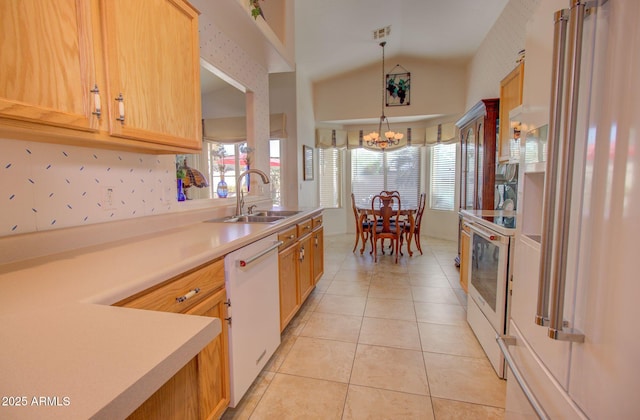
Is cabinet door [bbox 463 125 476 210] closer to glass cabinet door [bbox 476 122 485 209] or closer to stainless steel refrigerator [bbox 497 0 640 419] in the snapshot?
glass cabinet door [bbox 476 122 485 209]

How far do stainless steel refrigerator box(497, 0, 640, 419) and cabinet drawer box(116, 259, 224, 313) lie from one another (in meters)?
1.08

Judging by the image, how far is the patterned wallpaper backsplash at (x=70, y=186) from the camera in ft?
3.47

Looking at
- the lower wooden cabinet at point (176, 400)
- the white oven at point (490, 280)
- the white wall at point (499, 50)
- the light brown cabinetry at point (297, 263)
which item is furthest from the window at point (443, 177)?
the lower wooden cabinet at point (176, 400)

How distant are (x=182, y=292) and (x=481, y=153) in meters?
3.05

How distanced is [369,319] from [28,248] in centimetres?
218

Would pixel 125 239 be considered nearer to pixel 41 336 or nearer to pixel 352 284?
pixel 41 336

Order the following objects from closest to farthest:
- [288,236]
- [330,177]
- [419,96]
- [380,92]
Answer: [288,236] → [419,96] → [380,92] → [330,177]

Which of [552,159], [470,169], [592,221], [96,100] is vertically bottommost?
[592,221]

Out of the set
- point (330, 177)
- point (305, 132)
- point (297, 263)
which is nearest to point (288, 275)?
point (297, 263)

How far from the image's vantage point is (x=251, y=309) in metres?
1.51

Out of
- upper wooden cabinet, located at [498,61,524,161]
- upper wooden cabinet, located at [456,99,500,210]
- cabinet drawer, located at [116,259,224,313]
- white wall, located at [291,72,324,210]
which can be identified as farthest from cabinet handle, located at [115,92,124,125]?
white wall, located at [291,72,324,210]

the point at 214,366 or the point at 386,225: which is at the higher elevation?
the point at 386,225

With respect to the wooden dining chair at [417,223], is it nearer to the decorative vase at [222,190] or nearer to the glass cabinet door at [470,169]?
the glass cabinet door at [470,169]

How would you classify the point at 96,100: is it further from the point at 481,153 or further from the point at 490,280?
the point at 481,153
